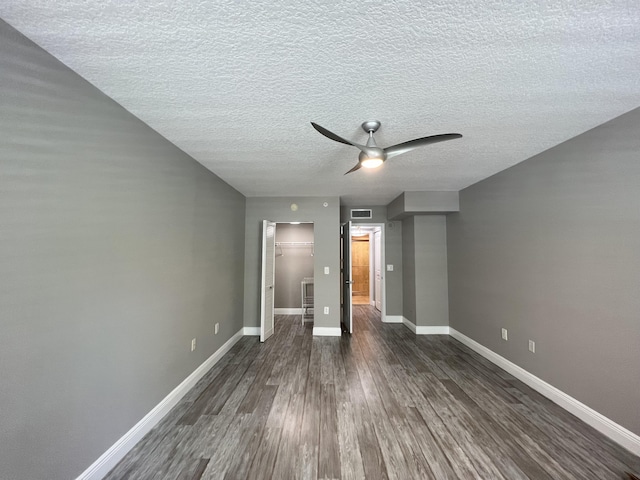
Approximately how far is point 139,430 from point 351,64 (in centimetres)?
291

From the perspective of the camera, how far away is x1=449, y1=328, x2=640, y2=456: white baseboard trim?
72.2 inches

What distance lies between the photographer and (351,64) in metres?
1.38

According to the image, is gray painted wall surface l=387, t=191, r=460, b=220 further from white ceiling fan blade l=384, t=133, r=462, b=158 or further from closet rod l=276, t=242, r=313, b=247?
closet rod l=276, t=242, r=313, b=247

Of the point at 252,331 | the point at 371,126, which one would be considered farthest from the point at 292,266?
the point at 371,126

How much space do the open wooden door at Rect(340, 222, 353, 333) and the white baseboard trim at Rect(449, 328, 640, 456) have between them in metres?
2.12

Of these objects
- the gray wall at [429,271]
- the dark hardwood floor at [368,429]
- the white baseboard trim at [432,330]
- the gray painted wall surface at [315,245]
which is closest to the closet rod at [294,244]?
the gray painted wall surface at [315,245]

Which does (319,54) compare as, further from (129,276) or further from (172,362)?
(172,362)

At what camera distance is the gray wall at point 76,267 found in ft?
3.74

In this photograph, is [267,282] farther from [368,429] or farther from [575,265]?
[575,265]

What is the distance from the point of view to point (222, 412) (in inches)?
88.9

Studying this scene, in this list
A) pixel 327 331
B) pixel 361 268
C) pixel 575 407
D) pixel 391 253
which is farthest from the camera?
pixel 361 268

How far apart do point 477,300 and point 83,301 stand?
439 cm

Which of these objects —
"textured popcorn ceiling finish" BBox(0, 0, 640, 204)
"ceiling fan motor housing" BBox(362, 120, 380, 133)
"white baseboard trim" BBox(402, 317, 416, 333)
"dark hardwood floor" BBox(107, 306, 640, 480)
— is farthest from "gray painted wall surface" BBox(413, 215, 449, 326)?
"ceiling fan motor housing" BBox(362, 120, 380, 133)

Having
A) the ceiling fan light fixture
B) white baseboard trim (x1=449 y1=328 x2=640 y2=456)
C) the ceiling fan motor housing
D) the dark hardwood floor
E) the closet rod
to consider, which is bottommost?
the dark hardwood floor
